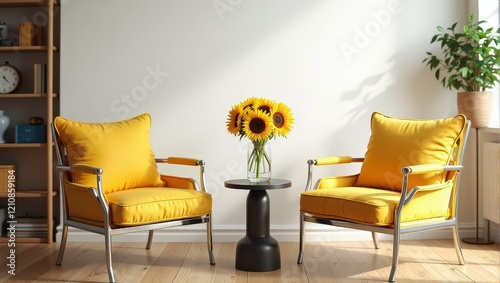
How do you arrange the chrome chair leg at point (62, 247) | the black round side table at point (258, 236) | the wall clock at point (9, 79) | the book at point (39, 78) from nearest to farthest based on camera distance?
the black round side table at point (258, 236) → the chrome chair leg at point (62, 247) → the book at point (39, 78) → the wall clock at point (9, 79)

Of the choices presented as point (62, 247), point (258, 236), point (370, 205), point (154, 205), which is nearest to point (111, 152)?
point (154, 205)

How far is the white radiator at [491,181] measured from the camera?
3945 millimetres

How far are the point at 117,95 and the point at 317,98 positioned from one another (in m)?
1.44

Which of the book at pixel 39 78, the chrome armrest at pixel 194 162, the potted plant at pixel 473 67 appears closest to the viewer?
the chrome armrest at pixel 194 162

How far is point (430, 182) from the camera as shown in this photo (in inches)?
130

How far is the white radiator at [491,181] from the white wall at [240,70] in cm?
63

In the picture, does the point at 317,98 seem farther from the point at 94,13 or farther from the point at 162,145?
the point at 94,13

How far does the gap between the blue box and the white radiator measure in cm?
313

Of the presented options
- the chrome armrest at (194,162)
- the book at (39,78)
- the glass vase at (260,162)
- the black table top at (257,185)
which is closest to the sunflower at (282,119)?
the glass vase at (260,162)

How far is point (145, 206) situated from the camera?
10.2 feet

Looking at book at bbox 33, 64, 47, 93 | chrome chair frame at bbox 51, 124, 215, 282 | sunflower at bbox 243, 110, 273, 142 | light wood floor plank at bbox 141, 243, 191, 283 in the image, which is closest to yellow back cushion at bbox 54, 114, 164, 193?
chrome chair frame at bbox 51, 124, 215, 282

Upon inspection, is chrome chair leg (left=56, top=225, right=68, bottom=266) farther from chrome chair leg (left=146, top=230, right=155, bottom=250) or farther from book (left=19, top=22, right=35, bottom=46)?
book (left=19, top=22, right=35, bottom=46)

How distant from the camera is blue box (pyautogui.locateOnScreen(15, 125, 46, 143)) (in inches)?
166

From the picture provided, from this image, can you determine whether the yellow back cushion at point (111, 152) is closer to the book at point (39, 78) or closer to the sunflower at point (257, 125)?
the sunflower at point (257, 125)
